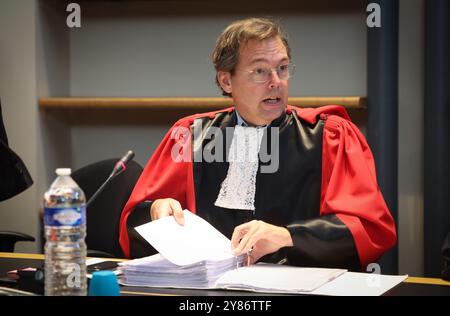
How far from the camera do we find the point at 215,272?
5.25ft

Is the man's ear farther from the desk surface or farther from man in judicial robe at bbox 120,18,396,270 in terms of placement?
the desk surface

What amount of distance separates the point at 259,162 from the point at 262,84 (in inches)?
9.8

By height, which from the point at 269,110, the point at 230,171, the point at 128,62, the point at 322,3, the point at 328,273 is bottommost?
the point at 328,273

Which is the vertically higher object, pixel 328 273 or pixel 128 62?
pixel 128 62

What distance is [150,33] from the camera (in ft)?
11.9

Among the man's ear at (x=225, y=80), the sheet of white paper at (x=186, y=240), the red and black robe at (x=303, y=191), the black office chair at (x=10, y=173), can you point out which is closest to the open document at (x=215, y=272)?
the sheet of white paper at (x=186, y=240)

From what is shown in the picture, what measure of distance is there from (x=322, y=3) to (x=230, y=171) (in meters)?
1.50

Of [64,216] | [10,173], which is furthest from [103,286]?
[10,173]

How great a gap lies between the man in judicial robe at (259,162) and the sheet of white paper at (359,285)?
0.27 m

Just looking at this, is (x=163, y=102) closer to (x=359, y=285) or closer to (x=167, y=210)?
(x=167, y=210)

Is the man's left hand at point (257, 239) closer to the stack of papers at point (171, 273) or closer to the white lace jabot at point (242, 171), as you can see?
the stack of papers at point (171, 273)

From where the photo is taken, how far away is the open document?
4.93ft

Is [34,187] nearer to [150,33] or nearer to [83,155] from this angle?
[83,155]
